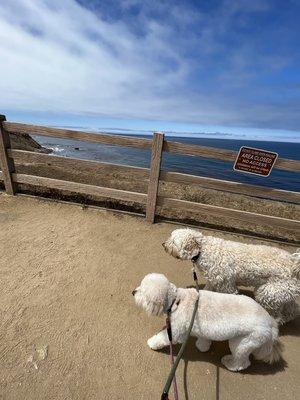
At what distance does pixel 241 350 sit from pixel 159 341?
0.88 m

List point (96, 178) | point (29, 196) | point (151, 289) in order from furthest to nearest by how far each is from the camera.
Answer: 1. point (96, 178)
2. point (29, 196)
3. point (151, 289)

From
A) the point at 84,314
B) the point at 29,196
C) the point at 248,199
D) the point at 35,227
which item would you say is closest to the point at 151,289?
the point at 84,314

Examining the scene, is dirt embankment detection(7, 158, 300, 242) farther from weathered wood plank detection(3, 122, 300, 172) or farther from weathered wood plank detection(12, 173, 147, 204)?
weathered wood plank detection(3, 122, 300, 172)

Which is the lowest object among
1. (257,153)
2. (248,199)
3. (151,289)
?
(248,199)

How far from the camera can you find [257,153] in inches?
201

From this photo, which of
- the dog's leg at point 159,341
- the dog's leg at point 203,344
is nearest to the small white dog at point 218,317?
the dog's leg at point 159,341

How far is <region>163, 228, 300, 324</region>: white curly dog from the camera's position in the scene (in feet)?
11.0

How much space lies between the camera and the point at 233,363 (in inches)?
115

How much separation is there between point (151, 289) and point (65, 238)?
2.98 m

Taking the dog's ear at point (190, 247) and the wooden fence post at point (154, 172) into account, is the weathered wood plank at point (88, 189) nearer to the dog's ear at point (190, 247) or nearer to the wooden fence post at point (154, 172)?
the wooden fence post at point (154, 172)

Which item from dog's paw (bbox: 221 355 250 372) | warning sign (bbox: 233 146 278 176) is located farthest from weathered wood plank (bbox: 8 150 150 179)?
dog's paw (bbox: 221 355 250 372)

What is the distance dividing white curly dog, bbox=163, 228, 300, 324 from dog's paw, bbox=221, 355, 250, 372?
0.83m

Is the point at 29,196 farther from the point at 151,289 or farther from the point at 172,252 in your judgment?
the point at 151,289

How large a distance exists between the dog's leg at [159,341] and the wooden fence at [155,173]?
3.06 metres
